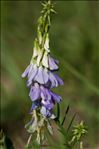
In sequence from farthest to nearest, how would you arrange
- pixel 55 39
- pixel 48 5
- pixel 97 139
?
pixel 55 39
pixel 97 139
pixel 48 5

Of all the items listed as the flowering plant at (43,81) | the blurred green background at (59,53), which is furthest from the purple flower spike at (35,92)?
the blurred green background at (59,53)

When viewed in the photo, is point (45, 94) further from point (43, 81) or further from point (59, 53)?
point (59, 53)

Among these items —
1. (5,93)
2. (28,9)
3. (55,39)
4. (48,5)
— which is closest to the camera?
(48,5)

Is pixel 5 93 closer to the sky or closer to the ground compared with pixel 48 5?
closer to the ground

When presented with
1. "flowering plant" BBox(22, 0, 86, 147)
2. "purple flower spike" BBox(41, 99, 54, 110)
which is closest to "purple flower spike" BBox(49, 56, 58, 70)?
"flowering plant" BBox(22, 0, 86, 147)

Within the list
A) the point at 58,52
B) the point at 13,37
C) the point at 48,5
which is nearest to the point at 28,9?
the point at 13,37

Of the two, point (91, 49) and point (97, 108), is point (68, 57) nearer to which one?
point (91, 49)

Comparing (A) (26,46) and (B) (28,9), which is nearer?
(A) (26,46)

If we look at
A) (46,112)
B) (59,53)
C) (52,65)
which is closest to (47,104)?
(46,112)
